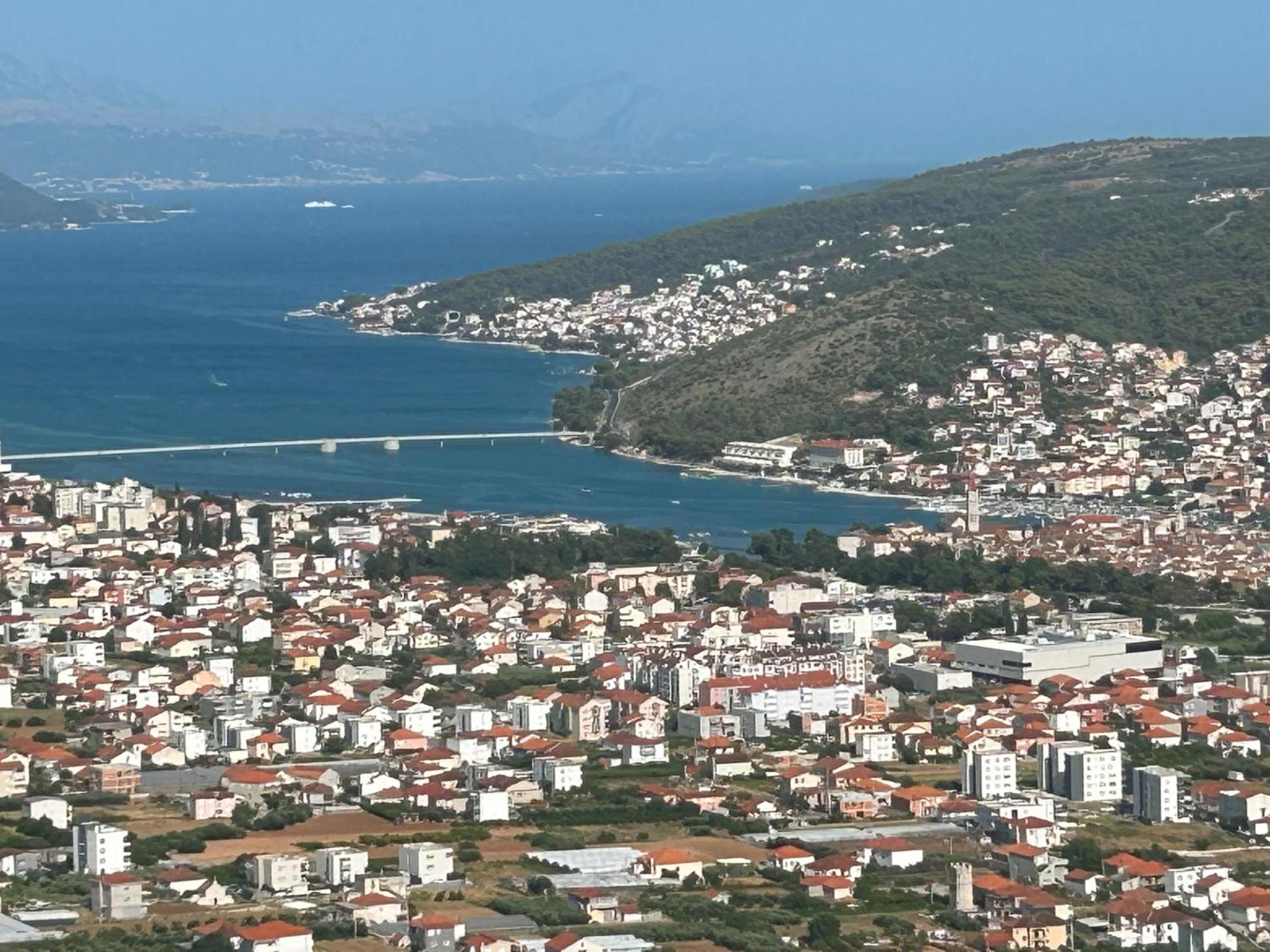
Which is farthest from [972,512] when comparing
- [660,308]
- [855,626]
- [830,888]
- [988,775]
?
[660,308]

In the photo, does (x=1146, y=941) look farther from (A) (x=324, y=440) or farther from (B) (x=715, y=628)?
(A) (x=324, y=440)

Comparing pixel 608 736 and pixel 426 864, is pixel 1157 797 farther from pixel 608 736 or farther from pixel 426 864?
pixel 426 864

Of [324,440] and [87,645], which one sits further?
[324,440]

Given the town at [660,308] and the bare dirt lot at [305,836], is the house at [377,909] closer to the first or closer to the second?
the bare dirt lot at [305,836]

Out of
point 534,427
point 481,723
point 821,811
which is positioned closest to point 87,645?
point 481,723

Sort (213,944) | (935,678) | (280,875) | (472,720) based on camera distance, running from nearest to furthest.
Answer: (213,944)
(280,875)
(472,720)
(935,678)

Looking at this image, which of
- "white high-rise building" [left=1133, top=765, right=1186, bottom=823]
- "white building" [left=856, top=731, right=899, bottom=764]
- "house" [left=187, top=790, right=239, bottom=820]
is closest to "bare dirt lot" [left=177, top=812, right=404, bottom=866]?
"house" [left=187, top=790, right=239, bottom=820]

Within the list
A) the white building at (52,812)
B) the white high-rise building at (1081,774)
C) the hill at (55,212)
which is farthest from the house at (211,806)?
the hill at (55,212)
